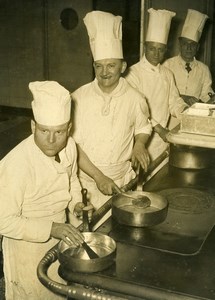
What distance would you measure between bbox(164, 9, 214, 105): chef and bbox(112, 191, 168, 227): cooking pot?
2.33 metres

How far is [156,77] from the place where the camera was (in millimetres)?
3703

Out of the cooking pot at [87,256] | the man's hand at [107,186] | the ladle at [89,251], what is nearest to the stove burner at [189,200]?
the man's hand at [107,186]

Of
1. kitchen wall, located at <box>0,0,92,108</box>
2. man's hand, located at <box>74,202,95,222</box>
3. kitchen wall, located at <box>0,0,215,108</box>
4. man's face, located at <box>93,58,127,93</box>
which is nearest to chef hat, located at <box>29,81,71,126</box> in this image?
man's hand, located at <box>74,202,95,222</box>

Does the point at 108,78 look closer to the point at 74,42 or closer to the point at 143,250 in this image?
the point at 143,250

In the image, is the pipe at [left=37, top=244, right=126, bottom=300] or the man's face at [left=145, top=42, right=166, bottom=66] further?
the man's face at [left=145, top=42, right=166, bottom=66]

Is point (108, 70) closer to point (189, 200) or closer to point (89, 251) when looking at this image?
point (189, 200)

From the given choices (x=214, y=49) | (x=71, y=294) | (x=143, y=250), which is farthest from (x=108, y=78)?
(x=214, y=49)

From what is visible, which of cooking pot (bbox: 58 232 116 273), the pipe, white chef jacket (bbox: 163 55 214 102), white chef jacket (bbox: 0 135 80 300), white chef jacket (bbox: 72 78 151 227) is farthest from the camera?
white chef jacket (bbox: 163 55 214 102)

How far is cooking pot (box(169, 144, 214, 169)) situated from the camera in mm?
2754

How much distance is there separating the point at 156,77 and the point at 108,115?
100cm

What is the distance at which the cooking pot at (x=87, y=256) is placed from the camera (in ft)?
5.06

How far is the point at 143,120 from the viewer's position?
301 cm

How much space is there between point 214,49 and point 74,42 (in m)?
2.33

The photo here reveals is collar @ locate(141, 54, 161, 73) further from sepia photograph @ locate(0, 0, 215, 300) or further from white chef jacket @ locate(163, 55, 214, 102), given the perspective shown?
white chef jacket @ locate(163, 55, 214, 102)
